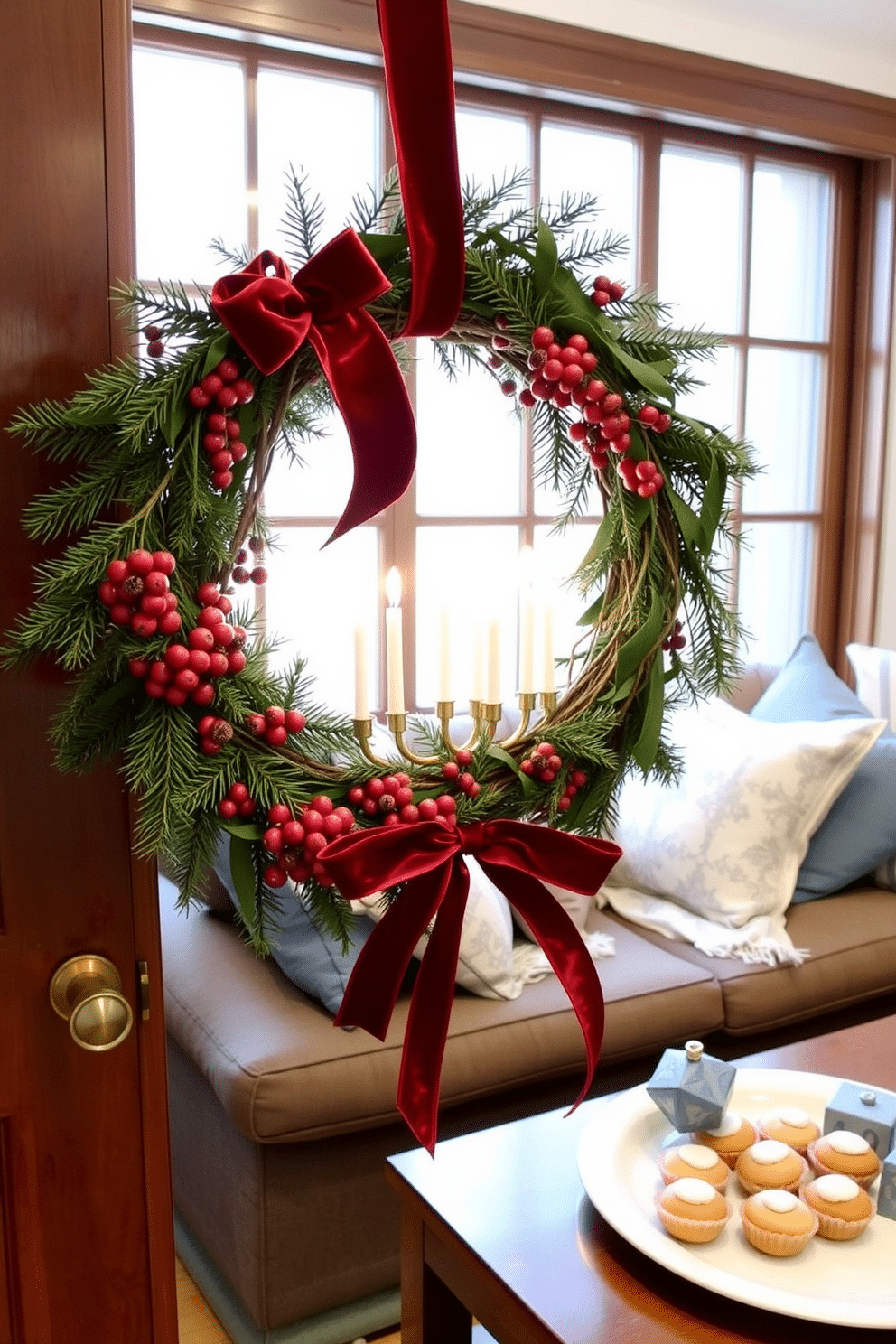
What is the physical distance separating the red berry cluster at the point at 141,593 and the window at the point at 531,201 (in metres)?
1.15

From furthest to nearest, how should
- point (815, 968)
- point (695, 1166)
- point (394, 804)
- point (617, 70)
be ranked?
1. point (617, 70)
2. point (815, 968)
3. point (695, 1166)
4. point (394, 804)

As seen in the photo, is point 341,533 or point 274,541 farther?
point 274,541

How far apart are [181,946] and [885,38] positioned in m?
2.84

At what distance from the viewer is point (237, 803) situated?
0.90 metres

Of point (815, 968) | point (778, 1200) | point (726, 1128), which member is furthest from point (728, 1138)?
point (815, 968)

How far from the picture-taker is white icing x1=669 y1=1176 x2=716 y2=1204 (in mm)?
1123

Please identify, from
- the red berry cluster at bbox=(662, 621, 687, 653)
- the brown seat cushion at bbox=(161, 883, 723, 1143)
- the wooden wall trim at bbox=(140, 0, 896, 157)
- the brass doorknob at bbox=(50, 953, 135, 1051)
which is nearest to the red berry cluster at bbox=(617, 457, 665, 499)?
the red berry cluster at bbox=(662, 621, 687, 653)

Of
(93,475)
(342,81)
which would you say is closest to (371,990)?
(93,475)

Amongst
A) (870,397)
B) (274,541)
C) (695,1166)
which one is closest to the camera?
(274,541)

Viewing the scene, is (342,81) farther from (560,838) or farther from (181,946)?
(560,838)

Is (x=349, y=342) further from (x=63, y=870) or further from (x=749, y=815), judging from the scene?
(x=749, y=815)

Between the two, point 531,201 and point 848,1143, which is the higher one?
point 531,201

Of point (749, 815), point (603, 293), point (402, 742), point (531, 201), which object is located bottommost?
point (749, 815)

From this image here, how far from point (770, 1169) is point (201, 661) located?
2.52 feet
